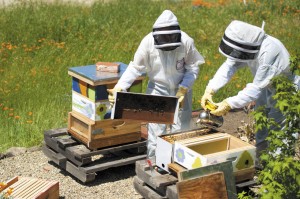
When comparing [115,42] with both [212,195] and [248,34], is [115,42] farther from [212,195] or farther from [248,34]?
[212,195]

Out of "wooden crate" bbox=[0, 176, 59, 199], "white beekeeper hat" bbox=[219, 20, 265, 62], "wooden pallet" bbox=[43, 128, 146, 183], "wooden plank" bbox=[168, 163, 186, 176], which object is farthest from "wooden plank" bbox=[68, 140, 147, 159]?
"white beekeeper hat" bbox=[219, 20, 265, 62]

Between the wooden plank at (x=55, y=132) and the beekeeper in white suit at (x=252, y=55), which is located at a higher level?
the beekeeper in white suit at (x=252, y=55)

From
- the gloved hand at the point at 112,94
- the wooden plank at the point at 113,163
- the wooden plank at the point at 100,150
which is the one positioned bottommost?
the wooden plank at the point at 113,163

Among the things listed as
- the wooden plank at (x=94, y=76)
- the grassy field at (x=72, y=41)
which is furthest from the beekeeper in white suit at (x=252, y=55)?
the grassy field at (x=72, y=41)

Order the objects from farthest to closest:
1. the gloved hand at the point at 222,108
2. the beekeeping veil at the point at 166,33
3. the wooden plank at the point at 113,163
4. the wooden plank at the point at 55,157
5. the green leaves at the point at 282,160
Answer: the wooden plank at the point at 55,157, the wooden plank at the point at 113,163, the beekeeping veil at the point at 166,33, the gloved hand at the point at 222,108, the green leaves at the point at 282,160

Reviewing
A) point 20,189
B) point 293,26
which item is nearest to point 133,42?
point 293,26

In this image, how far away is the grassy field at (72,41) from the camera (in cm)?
778

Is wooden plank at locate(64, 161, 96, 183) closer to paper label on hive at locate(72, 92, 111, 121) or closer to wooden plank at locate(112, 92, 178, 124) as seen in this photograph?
paper label on hive at locate(72, 92, 111, 121)

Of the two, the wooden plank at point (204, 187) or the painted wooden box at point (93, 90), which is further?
the painted wooden box at point (93, 90)

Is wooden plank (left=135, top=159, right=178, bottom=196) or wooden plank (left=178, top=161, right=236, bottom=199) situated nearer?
wooden plank (left=178, top=161, right=236, bottom=199)

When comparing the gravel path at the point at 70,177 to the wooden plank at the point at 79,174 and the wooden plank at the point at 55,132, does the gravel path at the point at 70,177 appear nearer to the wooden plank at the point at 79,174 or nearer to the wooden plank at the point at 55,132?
the wooden plank at the point at 79,174

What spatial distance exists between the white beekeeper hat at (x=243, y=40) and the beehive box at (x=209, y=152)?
0.77 meters

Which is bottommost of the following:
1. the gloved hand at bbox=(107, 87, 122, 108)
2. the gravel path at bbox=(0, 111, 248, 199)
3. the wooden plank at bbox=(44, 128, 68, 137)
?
the gravel path at bbox=(0, 111, 248, 199)

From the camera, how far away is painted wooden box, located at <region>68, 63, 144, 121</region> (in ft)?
20.0
